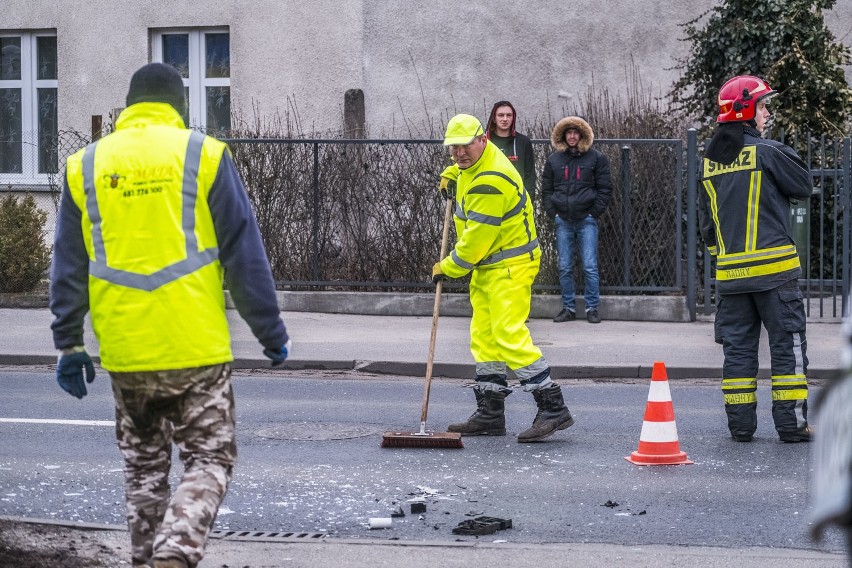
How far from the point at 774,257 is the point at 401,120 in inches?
469

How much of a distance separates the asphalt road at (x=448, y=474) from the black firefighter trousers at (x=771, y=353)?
0.18 metres

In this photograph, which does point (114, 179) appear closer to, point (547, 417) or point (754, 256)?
point (547, 417)

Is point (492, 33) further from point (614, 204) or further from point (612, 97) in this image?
point (614, 204)

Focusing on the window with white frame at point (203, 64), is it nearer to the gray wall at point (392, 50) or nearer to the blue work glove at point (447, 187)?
the gray wall at point (392, 50)

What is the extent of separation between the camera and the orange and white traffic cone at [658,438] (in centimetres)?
730

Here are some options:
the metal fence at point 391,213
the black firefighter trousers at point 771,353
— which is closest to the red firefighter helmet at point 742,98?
the black firefighter trousers at point 771,353

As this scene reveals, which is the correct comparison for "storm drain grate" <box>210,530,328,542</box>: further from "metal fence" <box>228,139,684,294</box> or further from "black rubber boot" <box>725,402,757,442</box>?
"metal fence" <box>228,139,684,294</box>

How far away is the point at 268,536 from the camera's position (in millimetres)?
5602

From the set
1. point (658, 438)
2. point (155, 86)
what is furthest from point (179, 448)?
point (658, 438)

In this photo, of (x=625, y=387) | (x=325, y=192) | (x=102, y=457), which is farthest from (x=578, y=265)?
(x=102, y=457)

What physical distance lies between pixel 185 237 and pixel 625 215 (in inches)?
393

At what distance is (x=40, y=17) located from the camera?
64.9 ft

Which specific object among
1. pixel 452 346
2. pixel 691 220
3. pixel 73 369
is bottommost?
pixel 452 346

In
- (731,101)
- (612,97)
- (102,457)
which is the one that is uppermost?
(612,97)
